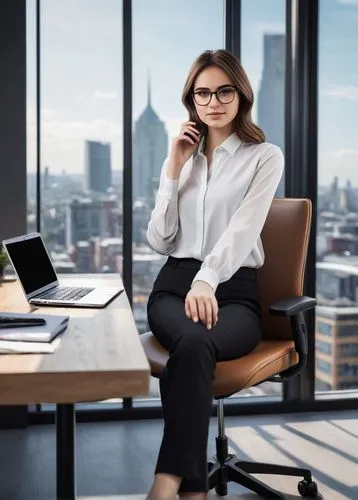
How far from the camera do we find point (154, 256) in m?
3.51

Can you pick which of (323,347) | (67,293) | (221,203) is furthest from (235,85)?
(323,347)

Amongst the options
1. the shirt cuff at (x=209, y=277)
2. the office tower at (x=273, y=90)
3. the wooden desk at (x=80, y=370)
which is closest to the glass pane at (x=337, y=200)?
the office tower at (x=273, y=90)

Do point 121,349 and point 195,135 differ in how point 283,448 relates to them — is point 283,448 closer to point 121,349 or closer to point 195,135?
point 195,135

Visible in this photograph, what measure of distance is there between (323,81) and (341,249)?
2.64ft

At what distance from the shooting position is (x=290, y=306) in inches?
93.3

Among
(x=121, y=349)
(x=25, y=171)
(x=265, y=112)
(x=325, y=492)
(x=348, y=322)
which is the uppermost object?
(x=265, y=112)

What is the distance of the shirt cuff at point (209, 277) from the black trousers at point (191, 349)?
4.2 inches

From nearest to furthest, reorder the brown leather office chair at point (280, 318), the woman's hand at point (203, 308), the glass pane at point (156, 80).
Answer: the woman's hand at point (203, 308)
the brown leather office chair at point (280, 318)
the glass pane at point (156, 80)

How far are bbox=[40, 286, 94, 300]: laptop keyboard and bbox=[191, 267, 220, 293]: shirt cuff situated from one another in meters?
0.35

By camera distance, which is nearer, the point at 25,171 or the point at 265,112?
the point at 25,171

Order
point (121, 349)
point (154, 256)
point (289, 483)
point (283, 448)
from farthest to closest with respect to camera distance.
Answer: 1. point (154, 256)
2. point (283, 448)
3. point (289, 483)
4. point (121, 349)

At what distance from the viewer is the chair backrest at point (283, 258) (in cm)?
257

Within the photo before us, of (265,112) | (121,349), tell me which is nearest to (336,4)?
(265,112)

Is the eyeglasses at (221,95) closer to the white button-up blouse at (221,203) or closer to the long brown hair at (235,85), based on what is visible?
the long brown hair at (235,85)
